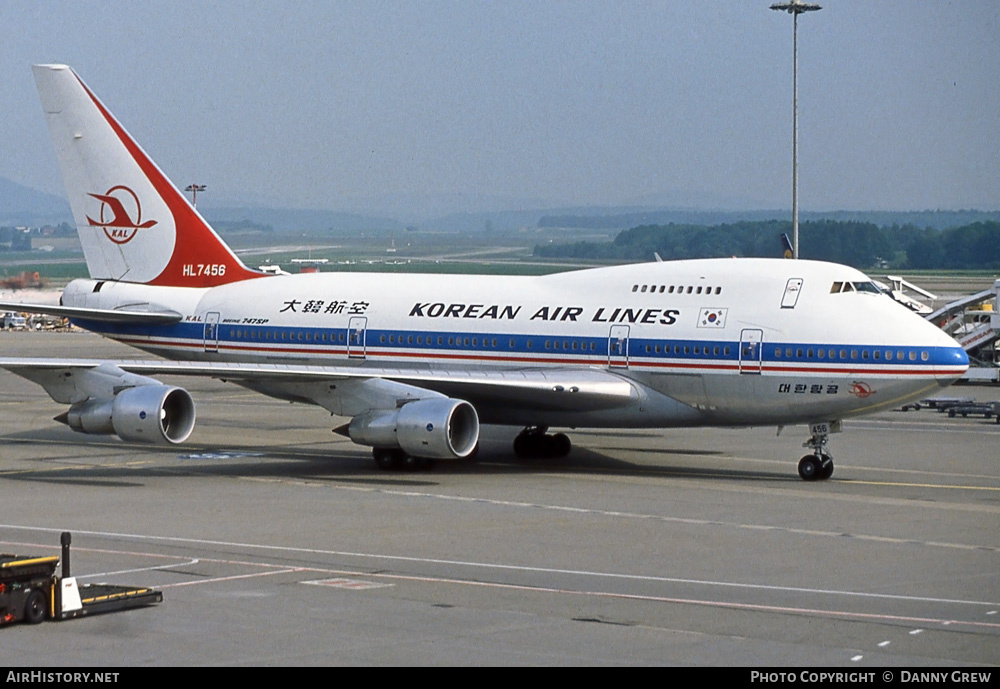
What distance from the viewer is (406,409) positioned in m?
31.4

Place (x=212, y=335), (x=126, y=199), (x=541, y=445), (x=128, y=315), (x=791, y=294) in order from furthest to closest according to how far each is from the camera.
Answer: (x=126, y=199) → (x=128, y=315) → (x=212, y=335) → (x=541, y=445) → (x=791, y=294)

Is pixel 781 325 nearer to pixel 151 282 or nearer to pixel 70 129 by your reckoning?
pixel 151 282

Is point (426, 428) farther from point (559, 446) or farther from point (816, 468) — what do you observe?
point (816, 468)

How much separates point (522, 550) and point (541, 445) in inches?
516

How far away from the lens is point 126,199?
40.1m

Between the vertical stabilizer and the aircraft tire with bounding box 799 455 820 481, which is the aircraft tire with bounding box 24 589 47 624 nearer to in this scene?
the aircraft tire with bounding box 799 455 820 481

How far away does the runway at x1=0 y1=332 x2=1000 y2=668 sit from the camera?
1596 centimetres

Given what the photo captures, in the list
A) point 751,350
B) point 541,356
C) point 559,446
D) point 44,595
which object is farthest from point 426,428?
point 44,595

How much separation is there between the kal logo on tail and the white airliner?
2.92 metres

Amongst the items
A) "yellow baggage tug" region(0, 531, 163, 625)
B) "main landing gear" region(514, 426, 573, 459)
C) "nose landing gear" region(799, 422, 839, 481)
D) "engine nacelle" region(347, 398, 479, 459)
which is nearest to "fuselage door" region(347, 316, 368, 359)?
"engine nacelle" region(347, 398, 479, 459)

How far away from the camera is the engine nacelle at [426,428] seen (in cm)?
3086

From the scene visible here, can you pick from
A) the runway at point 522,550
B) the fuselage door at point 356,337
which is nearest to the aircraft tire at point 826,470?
the runway at point 522,550

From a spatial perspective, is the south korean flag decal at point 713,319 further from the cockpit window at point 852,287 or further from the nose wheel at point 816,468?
the nose wheel at point 816,468
